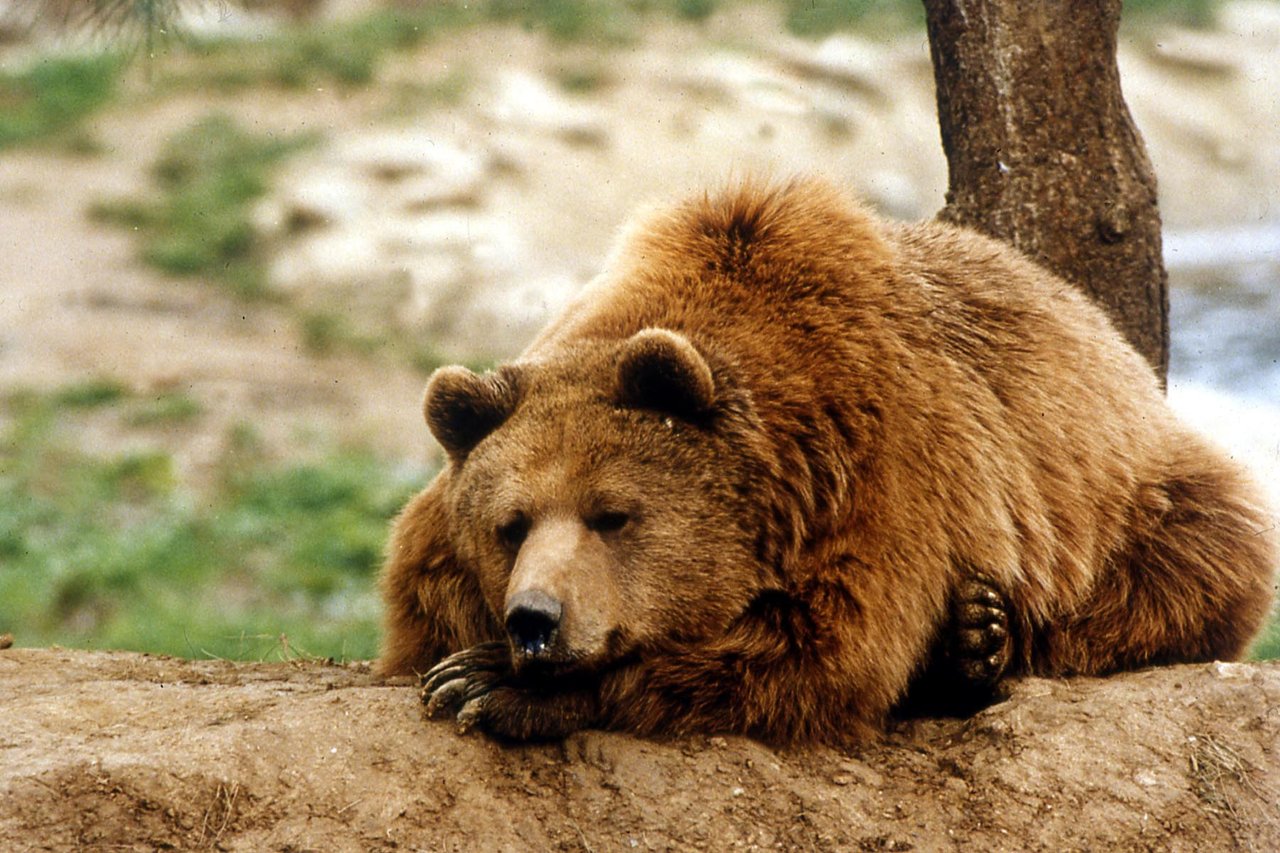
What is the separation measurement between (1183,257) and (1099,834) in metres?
15.4

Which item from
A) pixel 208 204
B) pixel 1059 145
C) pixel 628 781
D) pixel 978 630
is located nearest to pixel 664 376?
pixel 628 781

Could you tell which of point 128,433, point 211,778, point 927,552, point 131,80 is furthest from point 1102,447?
point 131,80

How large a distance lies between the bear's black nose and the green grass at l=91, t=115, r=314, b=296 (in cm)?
1124

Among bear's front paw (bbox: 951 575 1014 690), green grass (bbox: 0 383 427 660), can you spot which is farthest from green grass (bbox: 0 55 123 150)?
bear's front paw (bbox: 951 575 1014 690)

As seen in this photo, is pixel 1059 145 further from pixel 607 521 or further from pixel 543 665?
pixel 543 665

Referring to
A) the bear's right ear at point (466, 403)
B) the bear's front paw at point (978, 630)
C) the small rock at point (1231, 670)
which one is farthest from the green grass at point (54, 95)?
the small rock at point (1231, 670)

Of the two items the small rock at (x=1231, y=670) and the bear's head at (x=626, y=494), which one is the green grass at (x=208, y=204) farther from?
the small rock at (x=1231, y=670)

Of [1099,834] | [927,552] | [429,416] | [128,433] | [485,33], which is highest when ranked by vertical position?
[485,33]

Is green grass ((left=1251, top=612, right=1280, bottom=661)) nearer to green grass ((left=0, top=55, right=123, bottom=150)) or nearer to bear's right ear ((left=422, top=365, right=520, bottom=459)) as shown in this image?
bear's right ear ((left=422, top=365, right=520, bottom=459))

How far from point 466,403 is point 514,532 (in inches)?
16.2

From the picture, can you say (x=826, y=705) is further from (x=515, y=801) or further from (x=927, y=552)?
(x=515, y=801)

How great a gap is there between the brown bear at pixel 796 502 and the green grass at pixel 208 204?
34.6ft

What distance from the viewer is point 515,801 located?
3623 mm

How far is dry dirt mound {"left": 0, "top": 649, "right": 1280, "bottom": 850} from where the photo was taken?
3482mm
